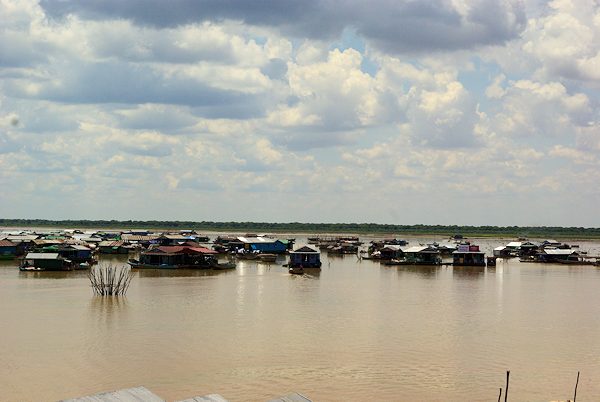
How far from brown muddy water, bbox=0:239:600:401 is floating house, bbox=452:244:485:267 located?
866 inches

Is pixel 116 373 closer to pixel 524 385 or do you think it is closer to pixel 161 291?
pixel 524 385

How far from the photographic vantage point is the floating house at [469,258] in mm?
74387

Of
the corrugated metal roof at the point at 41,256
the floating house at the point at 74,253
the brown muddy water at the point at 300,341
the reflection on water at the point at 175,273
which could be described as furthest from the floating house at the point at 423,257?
the corrugated metal roof at the point at 41,256

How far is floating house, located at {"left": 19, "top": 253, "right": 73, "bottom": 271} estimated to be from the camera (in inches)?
2375

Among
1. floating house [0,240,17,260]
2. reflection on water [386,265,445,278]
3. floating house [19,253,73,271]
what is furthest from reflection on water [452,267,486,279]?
floating house [0,240,17,260]

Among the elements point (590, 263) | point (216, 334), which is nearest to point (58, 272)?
point (216, 334)

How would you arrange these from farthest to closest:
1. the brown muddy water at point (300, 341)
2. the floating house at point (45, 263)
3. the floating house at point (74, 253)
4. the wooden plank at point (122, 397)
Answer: the floating house at point (74, 253) < the floating house at point (45, 263) < the brown muddy water at point (300, 341) < the wooden plank at point (122, 397)

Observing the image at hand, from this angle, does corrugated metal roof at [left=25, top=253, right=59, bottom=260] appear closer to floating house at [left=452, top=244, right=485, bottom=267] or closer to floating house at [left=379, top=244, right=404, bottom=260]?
floating house at [left=379, top=244, right=404, bottom=260]

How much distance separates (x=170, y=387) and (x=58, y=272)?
4105cm

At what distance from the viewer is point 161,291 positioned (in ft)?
155

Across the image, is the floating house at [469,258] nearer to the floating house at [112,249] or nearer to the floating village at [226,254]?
the floating village at [226,254]

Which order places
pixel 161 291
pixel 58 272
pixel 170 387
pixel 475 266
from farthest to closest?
pixel 475 266
pixel 58 272
pixel 161 291
pixel 170 387

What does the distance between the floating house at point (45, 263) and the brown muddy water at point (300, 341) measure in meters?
7.97

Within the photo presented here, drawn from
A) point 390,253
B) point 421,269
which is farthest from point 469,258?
point 390,253
